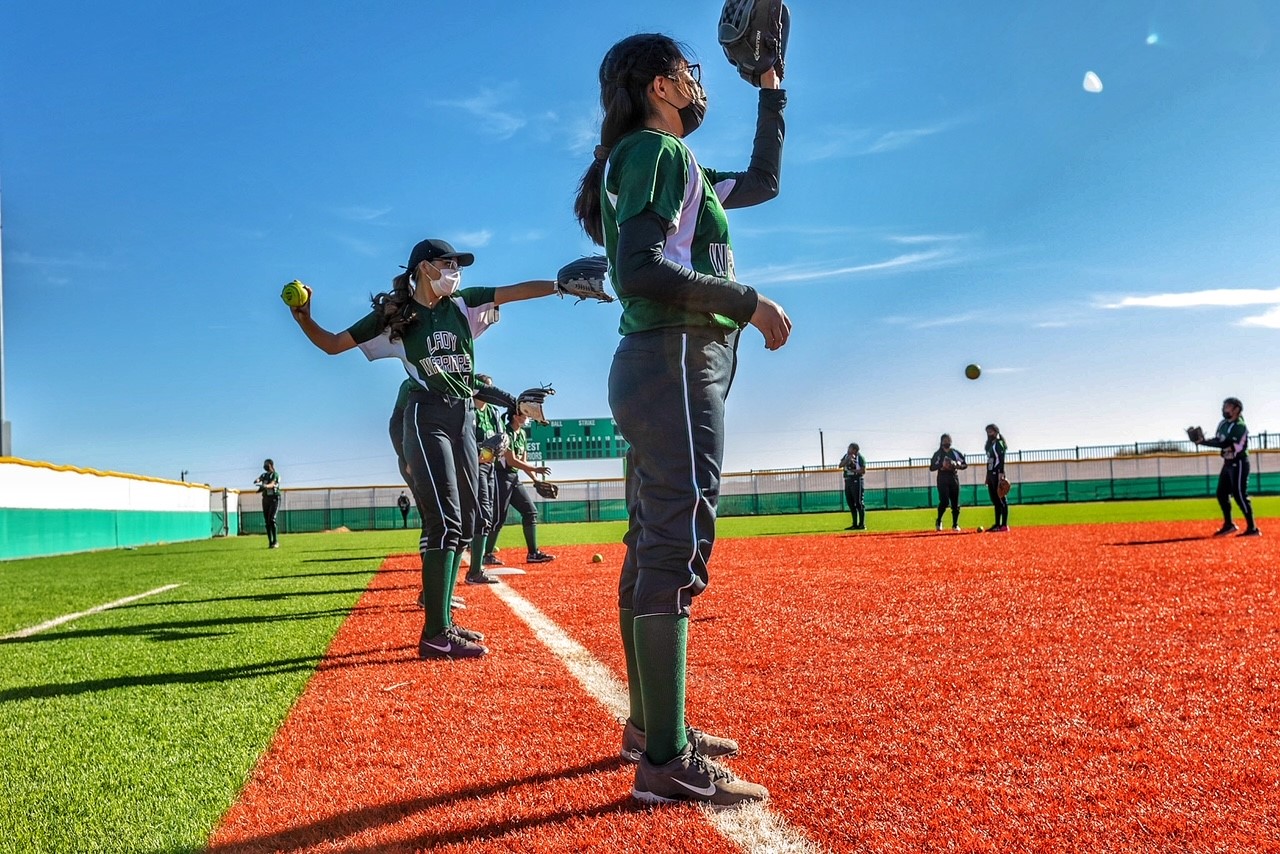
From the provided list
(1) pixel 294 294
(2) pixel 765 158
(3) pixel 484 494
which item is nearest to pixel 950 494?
(3) pixel 484 494

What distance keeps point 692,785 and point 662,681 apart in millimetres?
281

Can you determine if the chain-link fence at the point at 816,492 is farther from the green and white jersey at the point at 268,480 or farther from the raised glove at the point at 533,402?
the raised glove at the point at 533,402

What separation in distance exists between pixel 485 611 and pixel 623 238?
503cm

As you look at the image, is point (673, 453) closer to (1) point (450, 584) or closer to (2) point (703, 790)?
(2) point (703, 790)

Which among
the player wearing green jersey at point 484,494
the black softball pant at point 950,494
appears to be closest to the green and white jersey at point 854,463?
the black softball pant at point 950,494

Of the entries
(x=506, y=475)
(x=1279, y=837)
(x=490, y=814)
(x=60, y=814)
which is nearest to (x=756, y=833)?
(x=490, y=814)

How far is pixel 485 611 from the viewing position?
23.2 feet

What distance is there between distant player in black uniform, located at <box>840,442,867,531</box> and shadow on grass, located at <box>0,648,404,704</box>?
1686 cm

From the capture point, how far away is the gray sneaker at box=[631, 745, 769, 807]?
7.92ft

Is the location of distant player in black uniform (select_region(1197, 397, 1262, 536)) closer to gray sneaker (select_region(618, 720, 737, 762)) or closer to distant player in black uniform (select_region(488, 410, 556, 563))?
distant player in black uniform (select_region(488, 410, 556, 563))

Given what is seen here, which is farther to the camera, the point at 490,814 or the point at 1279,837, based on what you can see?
the point at 490,814

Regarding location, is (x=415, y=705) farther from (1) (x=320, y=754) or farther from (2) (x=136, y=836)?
(2) (x=136, y=836)

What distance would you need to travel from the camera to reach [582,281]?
4.44 m

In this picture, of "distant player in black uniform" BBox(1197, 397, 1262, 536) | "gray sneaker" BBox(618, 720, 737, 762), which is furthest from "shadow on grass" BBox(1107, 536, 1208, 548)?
"gray sneaker" BBox(618, 720, 737, 762)
